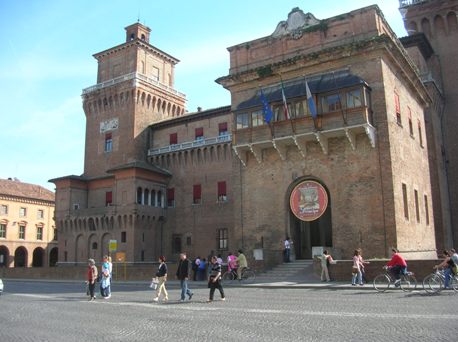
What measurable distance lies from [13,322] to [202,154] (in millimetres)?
35521

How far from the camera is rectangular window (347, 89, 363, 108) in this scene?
25203mm

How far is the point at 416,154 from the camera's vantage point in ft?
99.7

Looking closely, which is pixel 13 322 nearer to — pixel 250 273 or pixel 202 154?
pixel 250 273

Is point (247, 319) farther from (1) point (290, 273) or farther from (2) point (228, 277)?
(2) point (228, 277)

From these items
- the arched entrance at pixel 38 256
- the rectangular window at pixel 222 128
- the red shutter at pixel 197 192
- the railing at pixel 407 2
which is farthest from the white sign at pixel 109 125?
the railing at pixel 407 2

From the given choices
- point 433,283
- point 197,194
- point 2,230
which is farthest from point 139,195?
point 433,283

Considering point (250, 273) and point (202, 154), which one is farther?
point (202, 154)

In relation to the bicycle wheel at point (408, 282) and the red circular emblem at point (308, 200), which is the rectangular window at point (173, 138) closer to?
the red circular emblem at point (308, 200)

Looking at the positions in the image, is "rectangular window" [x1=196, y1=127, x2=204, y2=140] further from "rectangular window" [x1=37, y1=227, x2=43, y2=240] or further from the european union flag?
"rectangular window" [x1=37, y1=227, x2=43, y2=240]

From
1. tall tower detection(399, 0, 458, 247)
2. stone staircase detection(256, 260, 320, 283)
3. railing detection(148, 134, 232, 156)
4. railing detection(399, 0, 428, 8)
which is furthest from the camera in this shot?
railing detection(148, 134, 232, 156)

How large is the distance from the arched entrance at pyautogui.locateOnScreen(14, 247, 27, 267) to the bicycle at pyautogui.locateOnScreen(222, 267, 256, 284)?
5172 centimetres

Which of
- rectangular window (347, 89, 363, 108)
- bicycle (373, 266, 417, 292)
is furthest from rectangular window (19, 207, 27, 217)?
bicycle (373, 266, 417, 292)

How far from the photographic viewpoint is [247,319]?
37.4ft

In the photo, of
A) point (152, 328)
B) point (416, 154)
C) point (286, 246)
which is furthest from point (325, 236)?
point (152, 328)
